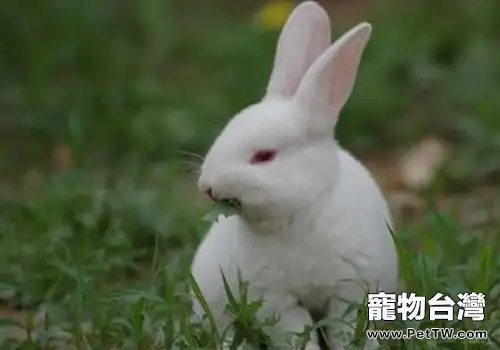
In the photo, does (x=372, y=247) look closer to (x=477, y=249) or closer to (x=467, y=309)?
(x=467, y=309)

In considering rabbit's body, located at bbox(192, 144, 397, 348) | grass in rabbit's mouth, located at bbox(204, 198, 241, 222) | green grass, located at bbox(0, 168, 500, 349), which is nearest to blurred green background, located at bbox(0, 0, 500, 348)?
green grass, located at bbox(0, 168, 500, 349)

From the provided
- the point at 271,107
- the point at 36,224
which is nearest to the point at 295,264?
the point at 271,107

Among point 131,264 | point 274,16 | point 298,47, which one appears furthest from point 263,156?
point 274,16

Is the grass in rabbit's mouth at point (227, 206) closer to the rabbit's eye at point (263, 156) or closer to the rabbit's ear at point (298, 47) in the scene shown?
the rabbit's eye at point (263, 156)

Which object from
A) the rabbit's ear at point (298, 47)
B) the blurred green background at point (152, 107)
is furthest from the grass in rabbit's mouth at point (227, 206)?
the blurred green background at point (152, 107)

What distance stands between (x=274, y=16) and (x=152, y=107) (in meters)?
1.15

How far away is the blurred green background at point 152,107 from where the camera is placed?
4645 mm

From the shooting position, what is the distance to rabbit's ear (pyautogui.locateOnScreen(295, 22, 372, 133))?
3557mm

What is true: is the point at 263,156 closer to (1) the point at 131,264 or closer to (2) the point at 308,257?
(2) the point at 308,257

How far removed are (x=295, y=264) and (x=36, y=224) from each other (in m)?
1.43

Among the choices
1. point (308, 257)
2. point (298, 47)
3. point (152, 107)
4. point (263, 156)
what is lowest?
point (308, 257)

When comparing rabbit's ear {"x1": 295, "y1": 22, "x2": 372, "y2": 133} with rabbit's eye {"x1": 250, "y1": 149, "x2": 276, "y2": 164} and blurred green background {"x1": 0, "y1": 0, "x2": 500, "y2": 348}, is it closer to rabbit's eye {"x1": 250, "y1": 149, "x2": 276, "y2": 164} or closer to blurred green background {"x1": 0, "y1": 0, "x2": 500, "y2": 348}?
rabbit's eye {"x1": 250, "y1": 149, "x2": 276, "y2": 164}

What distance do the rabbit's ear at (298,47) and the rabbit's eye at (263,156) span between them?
280 mm

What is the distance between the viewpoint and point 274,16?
7.01 meters
